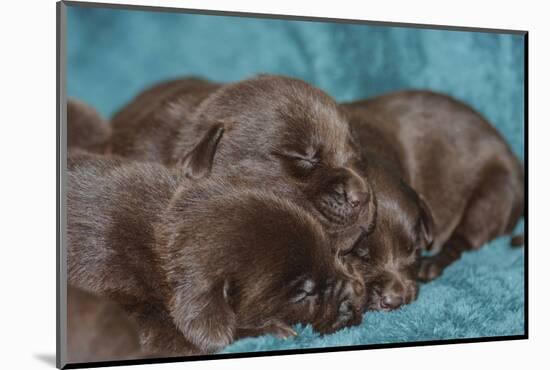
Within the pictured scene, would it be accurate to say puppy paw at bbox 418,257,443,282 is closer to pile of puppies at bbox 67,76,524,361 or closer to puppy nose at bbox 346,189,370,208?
pile of puppies at bbox 67,76,524,361

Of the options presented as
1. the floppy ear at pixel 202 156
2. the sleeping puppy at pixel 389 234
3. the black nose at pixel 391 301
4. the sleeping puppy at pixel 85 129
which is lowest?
the black nose at pixel 391 301

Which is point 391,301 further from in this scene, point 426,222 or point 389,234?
point 426,222

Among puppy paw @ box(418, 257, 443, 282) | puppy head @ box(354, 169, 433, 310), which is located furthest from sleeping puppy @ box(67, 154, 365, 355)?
puppy paw @ box(418, 257, 443, 282)

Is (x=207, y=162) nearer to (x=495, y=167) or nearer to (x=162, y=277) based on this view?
(x=162, y=277)

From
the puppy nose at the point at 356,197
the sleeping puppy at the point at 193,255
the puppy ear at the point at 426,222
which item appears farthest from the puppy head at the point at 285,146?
the puppy ear at the point at 426,222

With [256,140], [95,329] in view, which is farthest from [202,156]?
[95,329]

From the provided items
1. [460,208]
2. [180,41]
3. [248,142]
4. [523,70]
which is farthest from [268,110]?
[523,70]

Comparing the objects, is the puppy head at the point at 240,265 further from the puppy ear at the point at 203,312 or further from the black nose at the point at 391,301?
the black nose at the point at 391,301
